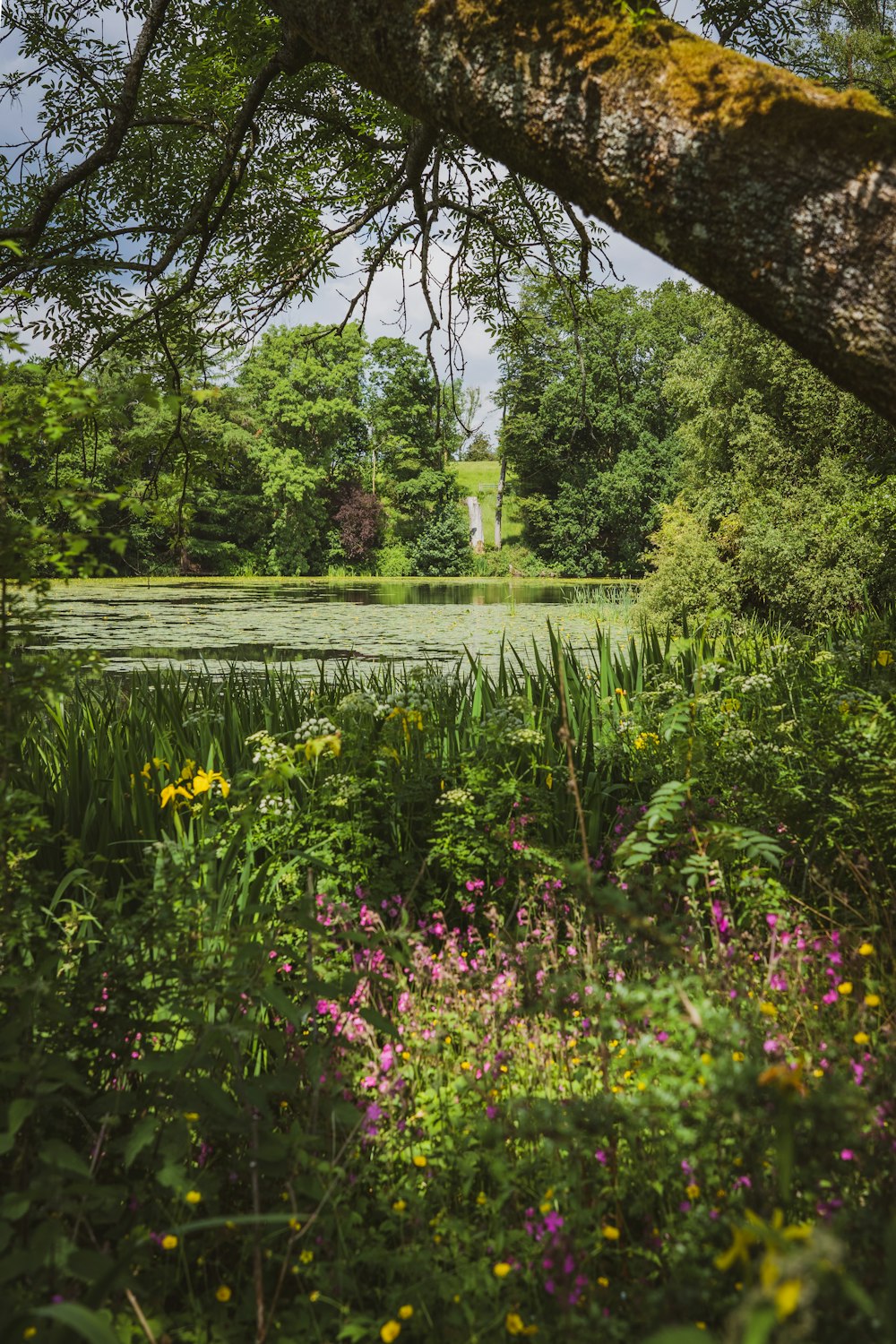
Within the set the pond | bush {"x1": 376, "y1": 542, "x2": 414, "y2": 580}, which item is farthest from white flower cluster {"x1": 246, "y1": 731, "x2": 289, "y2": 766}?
bush {"x1": 376, "y1": 542, "x2": 414, "y2": 580}

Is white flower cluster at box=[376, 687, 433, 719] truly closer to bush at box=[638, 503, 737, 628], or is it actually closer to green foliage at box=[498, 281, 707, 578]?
bush at box=[638, 503, 737, 628]

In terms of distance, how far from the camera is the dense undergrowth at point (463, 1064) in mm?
1140

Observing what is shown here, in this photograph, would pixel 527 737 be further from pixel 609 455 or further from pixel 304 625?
pixel 609 455

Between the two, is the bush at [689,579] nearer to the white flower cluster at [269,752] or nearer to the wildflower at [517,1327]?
the white flower cluster at [269,752]

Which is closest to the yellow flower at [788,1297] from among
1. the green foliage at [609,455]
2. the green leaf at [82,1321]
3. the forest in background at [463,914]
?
the forest in background at [463,914]

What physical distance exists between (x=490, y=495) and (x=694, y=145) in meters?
51.5

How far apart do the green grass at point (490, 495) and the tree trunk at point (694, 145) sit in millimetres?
41409

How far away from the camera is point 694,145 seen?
1.65 meters

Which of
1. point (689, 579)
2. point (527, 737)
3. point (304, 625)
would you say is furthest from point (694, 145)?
point (304, 625)

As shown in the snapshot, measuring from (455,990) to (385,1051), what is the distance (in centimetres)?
21

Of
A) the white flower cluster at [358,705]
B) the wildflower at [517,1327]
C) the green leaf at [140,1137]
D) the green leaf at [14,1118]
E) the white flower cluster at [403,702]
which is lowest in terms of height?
the wildflower at [517,1327]

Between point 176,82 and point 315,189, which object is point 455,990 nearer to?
point 315,189

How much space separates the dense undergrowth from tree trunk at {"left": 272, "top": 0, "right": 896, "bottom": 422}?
1015 mm

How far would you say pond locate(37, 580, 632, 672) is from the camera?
31.0 feet
